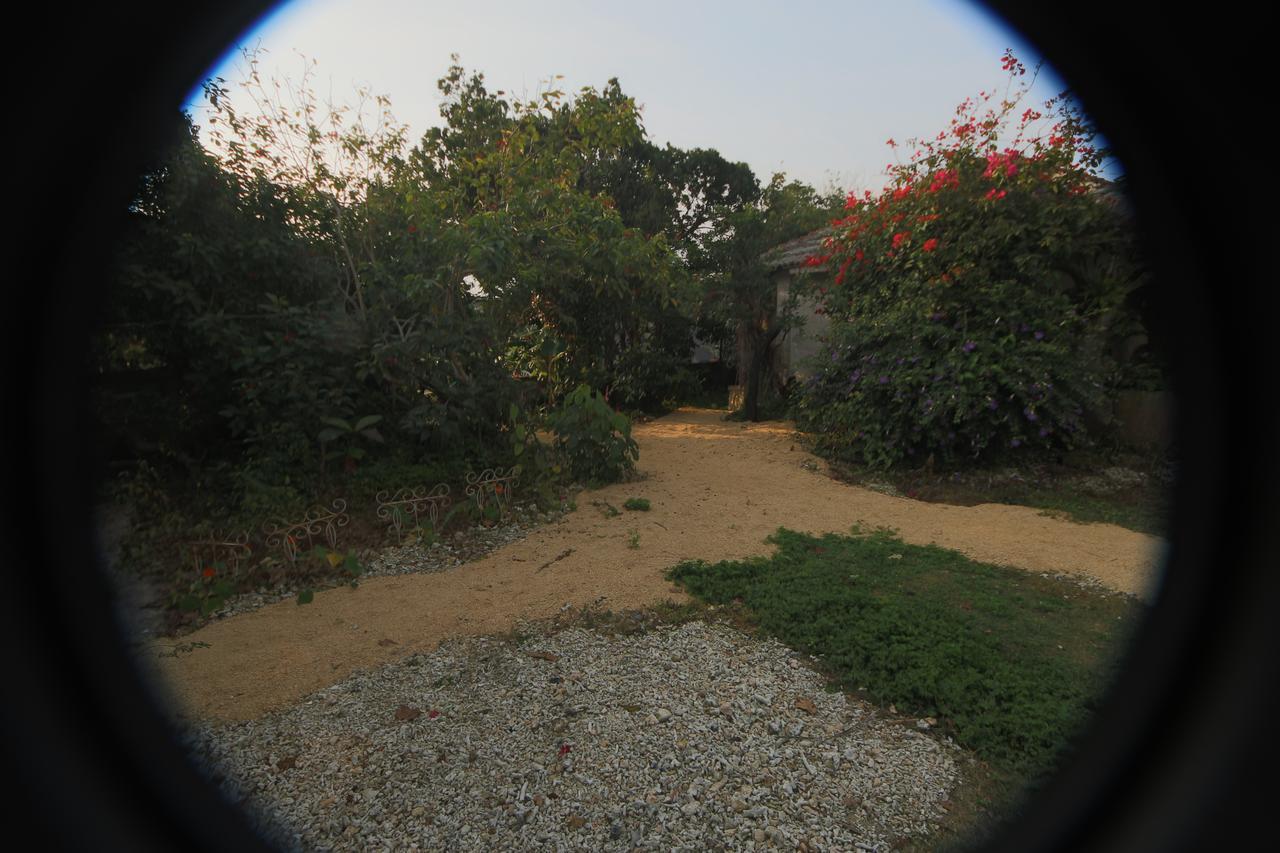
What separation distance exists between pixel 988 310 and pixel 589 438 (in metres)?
5.15

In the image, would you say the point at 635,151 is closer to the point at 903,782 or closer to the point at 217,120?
the point at 217,120

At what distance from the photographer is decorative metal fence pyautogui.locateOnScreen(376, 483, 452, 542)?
5035 mm

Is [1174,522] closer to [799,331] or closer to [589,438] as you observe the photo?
[589,438]

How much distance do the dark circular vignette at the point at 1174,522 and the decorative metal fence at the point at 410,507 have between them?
128 inches

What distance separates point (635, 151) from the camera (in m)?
17.0

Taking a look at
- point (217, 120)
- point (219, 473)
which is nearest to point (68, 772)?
point (219, 473)

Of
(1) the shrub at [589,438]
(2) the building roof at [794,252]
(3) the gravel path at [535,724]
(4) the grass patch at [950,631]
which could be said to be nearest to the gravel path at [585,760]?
(3) the gravel path at [535,724]

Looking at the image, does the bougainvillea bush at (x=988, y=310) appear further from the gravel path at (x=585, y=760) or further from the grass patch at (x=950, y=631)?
the gravel path at (x=585, y=760)

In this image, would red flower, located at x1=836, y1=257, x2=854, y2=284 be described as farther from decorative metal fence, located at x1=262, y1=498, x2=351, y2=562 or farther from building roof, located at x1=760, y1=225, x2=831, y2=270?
decorative metal fence, located at x1=262, y1=498, x2=351, y2=562

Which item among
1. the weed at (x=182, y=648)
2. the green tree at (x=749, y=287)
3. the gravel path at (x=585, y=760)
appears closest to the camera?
the gravel path at (x=585, y=760)

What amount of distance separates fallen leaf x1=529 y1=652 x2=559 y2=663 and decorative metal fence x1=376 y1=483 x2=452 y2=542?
2.40 metres

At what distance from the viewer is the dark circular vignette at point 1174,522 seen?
910mm

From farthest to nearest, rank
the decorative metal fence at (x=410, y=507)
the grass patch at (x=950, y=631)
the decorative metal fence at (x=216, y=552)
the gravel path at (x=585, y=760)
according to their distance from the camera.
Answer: the decorative metal fence at (x=410, y=507) < the decorative metal fence at (x=216, y=552) < the grass patch at (x=950, y=631) < the gravel path at (x=585, y=760)

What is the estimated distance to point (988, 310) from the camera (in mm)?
6945
